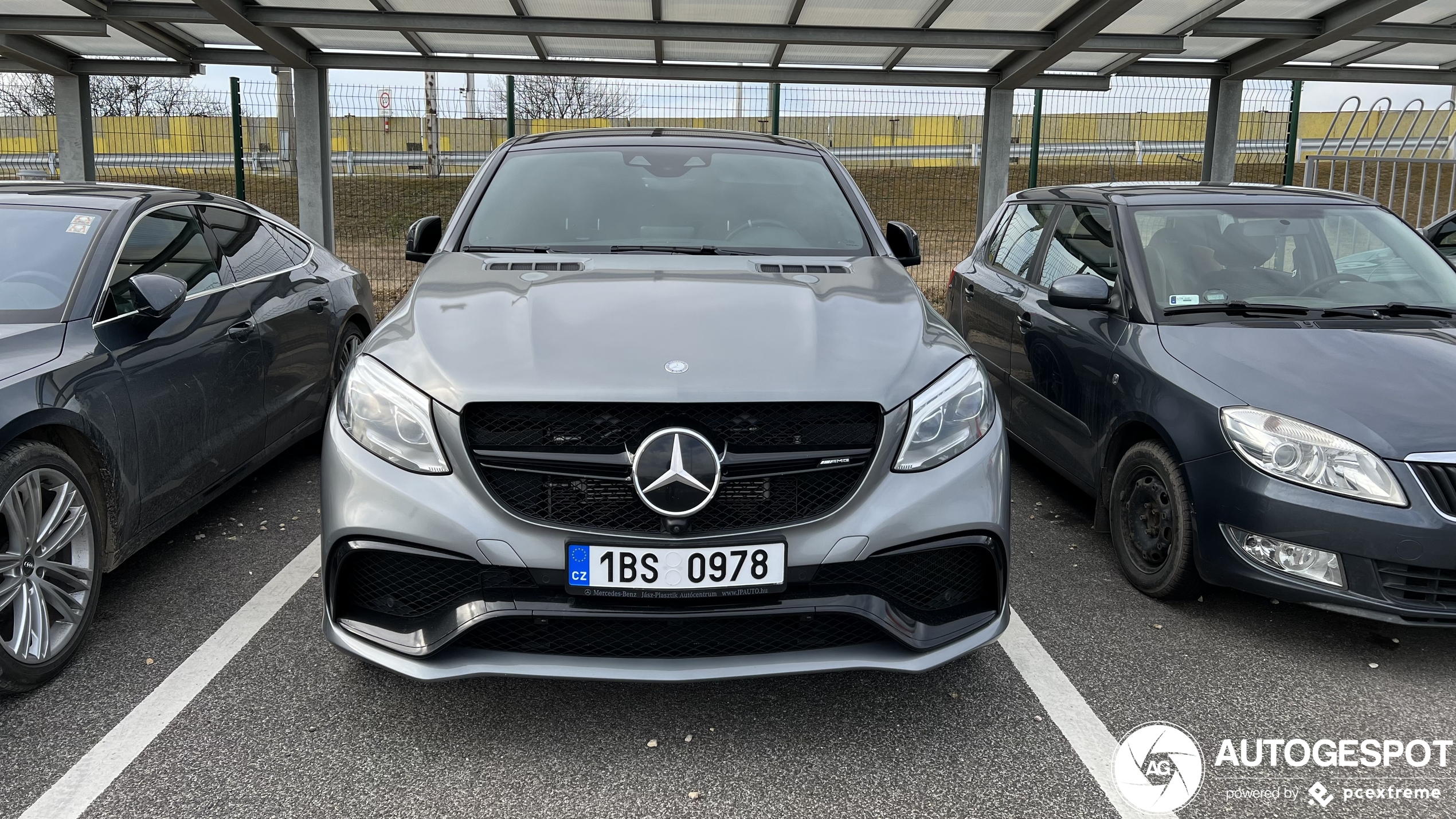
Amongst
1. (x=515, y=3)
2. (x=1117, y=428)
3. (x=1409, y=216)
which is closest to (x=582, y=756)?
(x=1117, y=428)

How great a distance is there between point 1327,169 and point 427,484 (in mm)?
12764

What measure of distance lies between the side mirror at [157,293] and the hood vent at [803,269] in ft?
6.98

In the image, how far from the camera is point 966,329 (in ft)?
20.3

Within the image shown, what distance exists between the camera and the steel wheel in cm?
297

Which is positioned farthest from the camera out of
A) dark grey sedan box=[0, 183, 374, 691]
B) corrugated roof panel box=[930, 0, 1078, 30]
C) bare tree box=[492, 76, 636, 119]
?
bare tree box=[492, 76, 636, 119]

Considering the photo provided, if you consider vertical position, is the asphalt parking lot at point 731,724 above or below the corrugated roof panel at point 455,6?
below

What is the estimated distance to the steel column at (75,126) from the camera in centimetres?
1027

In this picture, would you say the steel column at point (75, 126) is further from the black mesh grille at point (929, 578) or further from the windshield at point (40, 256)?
the black mesh grille at point (929, 578)

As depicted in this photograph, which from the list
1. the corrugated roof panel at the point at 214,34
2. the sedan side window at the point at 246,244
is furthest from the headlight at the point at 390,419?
the corrugated roof panel at the point at 214,34

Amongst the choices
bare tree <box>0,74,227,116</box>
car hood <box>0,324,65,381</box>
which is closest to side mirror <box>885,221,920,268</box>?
car hood <box>0,324,65,381</box>

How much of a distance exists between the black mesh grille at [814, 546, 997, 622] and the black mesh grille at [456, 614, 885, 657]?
0.10m

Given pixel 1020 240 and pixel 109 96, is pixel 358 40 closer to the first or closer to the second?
pixel 1020 240

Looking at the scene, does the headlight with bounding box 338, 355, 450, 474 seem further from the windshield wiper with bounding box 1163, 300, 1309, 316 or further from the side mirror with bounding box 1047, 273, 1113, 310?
the windshield wiper with bounding box 1163, 300, 1309, 316

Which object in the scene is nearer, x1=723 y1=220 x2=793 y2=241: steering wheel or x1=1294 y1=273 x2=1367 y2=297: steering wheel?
x1=723 y1=220 x2=793 y2=241: steering wheel
